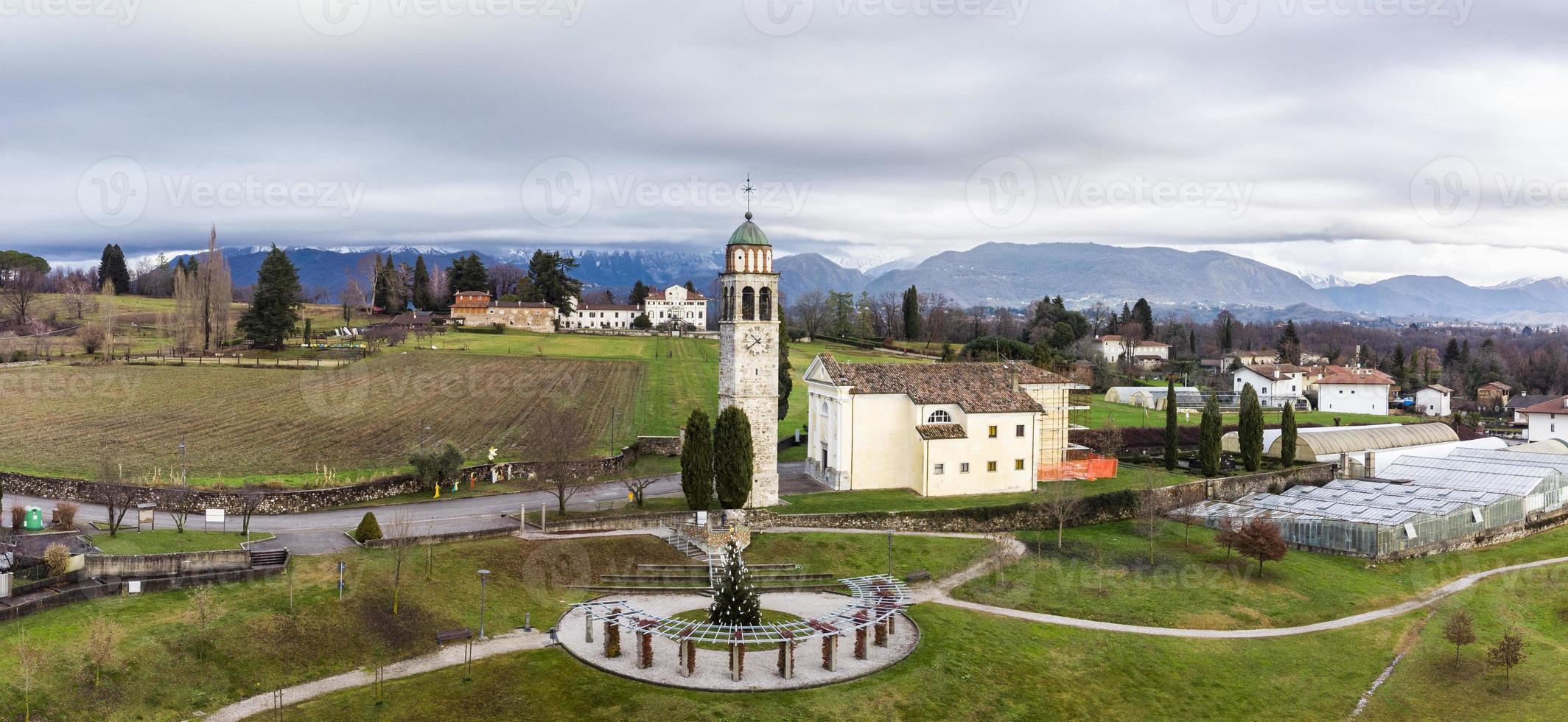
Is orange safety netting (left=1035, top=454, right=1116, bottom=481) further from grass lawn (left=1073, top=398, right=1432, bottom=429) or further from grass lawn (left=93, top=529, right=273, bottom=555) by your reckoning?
grass lawn (left=93, top=529, right=273, bottom=555)

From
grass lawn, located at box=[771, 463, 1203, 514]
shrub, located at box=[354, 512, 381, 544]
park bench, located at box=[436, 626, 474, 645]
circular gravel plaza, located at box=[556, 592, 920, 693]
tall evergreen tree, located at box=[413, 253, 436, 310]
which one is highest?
tall evergreen tree, located at box=[413, 253, 436, 310]

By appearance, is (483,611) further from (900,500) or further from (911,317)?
(911,317)

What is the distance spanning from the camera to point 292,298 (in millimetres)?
95188

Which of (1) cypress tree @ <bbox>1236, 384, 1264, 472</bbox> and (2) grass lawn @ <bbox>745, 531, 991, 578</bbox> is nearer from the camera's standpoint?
(2) grass lawn @ <bbox>745, 531, 991, 578</bbox>

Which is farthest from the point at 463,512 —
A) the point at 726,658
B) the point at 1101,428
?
the point at 1101,428

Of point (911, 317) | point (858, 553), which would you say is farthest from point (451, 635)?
point (911, 317)

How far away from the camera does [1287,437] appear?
64688 mm

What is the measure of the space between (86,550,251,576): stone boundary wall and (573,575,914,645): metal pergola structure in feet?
36.3

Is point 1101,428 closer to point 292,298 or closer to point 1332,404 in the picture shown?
point 1332,404

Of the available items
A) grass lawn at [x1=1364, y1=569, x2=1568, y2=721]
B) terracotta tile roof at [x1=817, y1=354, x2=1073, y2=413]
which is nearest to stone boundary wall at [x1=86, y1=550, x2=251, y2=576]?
terracotta tile roof at [x1=817, y1=354, x2=1073, y2=413]

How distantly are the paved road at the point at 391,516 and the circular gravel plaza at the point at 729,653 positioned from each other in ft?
29.8

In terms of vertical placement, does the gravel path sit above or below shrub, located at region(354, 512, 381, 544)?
below

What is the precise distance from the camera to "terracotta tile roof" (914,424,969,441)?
49781 mm

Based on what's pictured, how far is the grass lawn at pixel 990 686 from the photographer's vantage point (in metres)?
26.3
